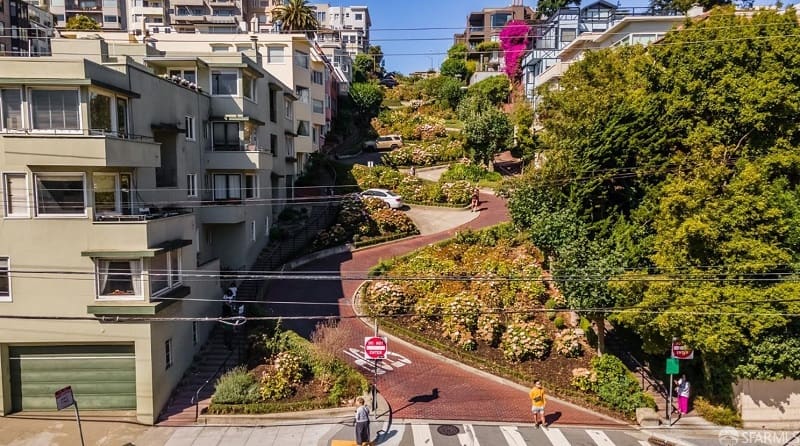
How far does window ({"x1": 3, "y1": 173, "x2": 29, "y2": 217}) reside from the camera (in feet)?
61.7

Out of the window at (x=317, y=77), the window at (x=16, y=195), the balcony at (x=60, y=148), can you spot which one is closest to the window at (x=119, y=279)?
the window at (x=16, y=195)

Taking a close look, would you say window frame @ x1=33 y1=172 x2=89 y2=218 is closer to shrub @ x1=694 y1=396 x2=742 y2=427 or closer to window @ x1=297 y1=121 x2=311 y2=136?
shrub @ x1=694 y1=396 x2=742 y2=427

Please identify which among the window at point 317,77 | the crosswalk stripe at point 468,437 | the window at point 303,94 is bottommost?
the crosswalk stripe at point 468,437

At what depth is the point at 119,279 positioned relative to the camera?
1944 cm

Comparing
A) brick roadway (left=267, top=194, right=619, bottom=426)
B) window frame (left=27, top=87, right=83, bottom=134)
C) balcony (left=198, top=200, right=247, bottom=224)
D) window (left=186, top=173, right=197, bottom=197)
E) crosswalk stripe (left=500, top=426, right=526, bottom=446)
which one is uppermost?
window frame (left=27, top=87, right=83, bottom=134)

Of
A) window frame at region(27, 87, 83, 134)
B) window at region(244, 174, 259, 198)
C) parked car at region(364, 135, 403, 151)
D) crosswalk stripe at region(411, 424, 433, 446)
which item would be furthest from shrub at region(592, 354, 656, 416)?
parked car at region(364, 135, 403, 151)

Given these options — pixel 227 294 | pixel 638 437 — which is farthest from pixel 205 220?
pixel 638 437

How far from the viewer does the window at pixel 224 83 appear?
1158 inches

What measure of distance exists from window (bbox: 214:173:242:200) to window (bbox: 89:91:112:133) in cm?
1031

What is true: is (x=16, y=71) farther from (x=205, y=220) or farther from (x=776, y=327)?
(x=776, y=327)

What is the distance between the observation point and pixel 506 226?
34.4m

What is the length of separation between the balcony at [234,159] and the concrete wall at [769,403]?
23.8 meters

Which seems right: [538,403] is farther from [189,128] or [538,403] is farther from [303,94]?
[303,94]

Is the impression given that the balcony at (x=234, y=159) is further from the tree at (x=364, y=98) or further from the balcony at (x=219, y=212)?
the tree at (x=364, y=98)
